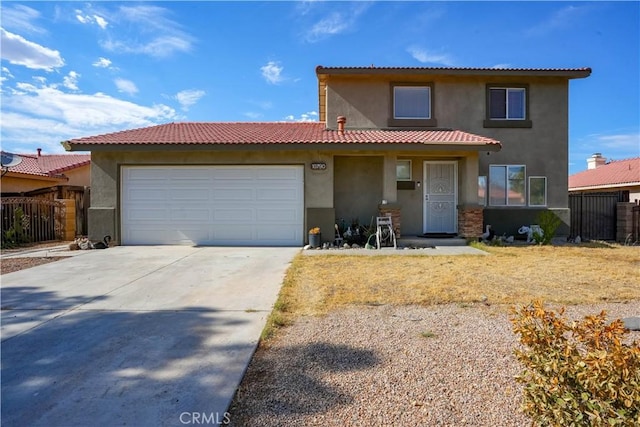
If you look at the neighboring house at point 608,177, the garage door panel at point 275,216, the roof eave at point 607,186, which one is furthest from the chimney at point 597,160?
the garage door panel at point 275,216

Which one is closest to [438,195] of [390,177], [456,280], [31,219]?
[390,177]

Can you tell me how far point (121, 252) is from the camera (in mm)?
9828

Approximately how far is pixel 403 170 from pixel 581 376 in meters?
10.6

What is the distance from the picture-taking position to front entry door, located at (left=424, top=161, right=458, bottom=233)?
12.0 m

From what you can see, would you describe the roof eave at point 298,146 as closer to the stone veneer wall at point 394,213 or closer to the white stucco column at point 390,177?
the white stucco column at point 390,177

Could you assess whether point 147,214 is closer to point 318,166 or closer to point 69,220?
point 69,220

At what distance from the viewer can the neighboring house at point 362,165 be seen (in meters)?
10.9

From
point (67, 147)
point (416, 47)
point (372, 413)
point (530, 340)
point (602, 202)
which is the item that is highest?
point (416, 47)

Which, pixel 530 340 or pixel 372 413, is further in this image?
pixel 372 413

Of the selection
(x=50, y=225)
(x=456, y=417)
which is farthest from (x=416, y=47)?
A: (x=50, y=225)

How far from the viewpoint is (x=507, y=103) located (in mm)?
12641

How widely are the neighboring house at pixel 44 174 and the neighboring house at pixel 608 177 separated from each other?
28.4 metres

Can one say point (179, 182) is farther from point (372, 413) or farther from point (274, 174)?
point (372, 413)

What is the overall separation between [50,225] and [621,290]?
1599 centimetres
